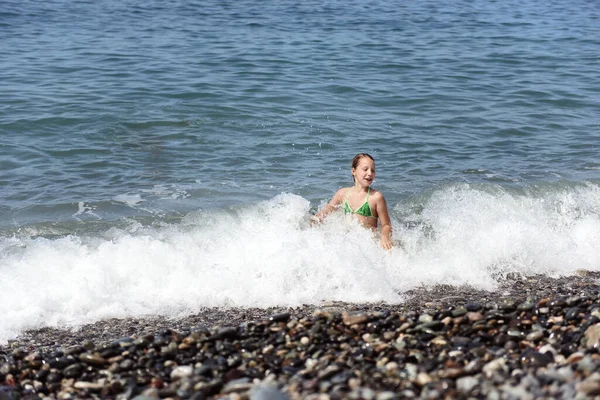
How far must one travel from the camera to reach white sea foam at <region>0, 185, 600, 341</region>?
7645 millimetres

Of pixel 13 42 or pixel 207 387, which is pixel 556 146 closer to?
pixel 207 387

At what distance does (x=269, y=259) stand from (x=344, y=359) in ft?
9.61

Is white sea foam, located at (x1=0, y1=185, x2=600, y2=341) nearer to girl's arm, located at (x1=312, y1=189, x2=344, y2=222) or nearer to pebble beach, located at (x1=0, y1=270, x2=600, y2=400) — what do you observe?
girl's arm, located at (x1=312, y1=189, x2=344, y2=222)

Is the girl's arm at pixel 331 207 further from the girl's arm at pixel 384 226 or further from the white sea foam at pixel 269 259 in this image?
the girl's arm at pixel 384 226

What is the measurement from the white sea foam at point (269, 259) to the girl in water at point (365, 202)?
0.16m

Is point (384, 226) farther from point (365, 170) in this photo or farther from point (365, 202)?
point (365, 170)

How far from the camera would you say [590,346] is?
5.38 meters

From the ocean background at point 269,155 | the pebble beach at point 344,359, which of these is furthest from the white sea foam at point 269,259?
the pebble beach at point 344,359

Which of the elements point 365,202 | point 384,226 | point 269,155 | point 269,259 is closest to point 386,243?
point 384,226

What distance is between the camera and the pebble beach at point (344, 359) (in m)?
4.68

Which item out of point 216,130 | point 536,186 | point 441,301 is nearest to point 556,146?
point 536,186

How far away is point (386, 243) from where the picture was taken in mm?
8906

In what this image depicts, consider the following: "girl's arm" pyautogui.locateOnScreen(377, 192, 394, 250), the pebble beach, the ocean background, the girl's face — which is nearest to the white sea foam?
the ocean background

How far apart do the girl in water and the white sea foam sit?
159 mm
